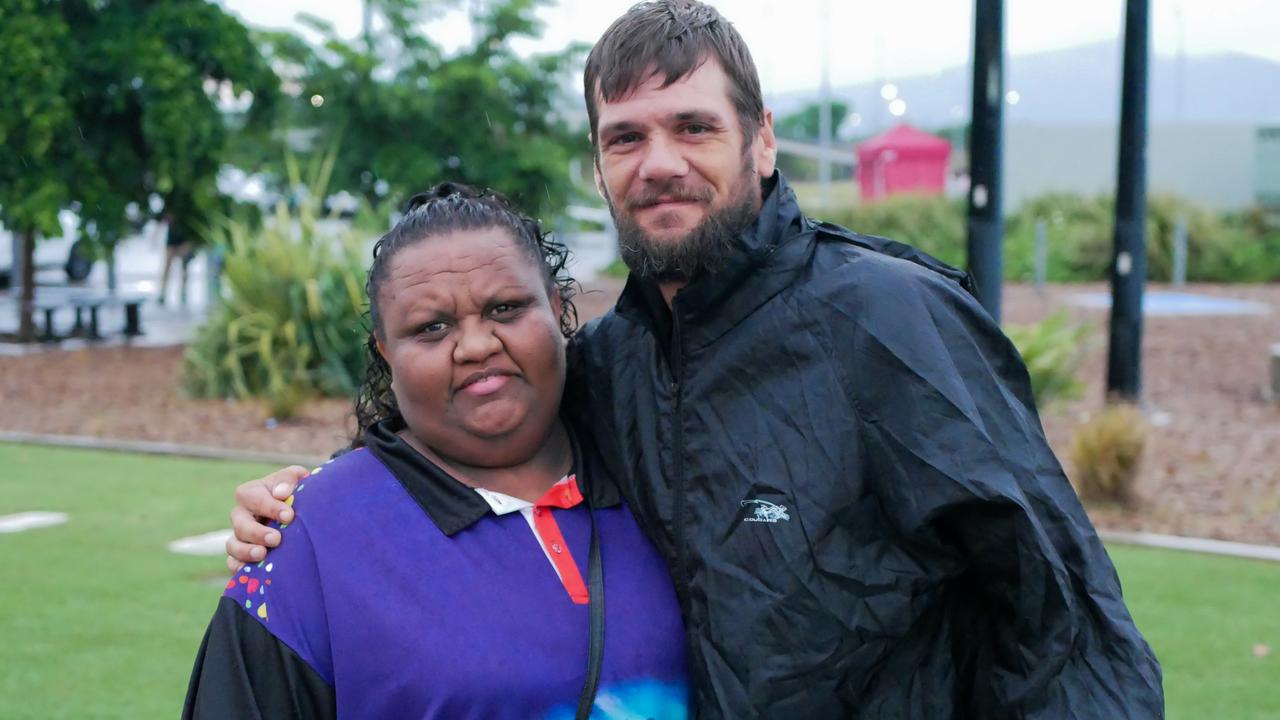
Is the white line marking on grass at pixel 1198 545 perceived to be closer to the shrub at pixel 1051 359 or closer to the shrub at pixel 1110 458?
the shrub at pixel 1110 458

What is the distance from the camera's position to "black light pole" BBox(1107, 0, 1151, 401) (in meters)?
9.60

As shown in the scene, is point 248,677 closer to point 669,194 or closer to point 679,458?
point 679,458

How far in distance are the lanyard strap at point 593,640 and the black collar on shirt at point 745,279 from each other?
0.39 meters

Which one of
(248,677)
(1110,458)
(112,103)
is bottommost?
(1110,458)

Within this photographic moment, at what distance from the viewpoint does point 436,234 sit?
2295 millimetres

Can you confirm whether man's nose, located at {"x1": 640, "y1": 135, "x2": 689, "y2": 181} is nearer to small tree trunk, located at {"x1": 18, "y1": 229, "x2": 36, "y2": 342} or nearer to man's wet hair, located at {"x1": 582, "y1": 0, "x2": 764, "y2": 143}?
man's wet hair, located at {"x1": 582, "y1": 0, "x2": 764, "y2": 143}

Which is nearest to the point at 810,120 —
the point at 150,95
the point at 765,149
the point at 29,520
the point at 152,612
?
the point at 150,95

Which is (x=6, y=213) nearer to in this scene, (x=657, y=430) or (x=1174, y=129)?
(x=657, y=430)

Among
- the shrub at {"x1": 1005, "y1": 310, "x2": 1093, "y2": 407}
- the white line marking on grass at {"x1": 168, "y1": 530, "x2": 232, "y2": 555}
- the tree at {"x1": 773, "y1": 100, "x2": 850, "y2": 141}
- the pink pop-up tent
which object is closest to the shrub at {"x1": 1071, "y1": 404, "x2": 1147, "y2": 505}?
the shrub at {"x1": 1005, "y1": 310, "x2": 1093, "y2": 407}

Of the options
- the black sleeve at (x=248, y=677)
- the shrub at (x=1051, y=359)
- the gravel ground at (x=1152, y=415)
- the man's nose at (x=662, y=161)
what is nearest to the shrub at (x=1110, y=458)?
the gravel ground at (x=1152, y=415)

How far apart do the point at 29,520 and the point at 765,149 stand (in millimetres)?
6306

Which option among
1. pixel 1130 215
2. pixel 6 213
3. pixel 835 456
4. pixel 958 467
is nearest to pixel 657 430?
pixel 835 456

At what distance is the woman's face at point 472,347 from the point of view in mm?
2217

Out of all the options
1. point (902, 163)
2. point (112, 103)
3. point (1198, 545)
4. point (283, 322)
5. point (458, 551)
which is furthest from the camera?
point (902, 163)
